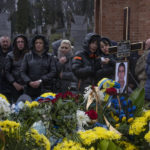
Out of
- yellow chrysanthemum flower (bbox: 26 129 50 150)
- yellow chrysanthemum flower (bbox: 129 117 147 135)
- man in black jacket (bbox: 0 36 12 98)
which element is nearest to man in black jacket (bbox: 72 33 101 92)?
man in black jacket (bbox: 0 36 12 98)

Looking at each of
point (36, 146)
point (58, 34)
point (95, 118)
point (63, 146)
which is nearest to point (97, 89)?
point (95, 118)

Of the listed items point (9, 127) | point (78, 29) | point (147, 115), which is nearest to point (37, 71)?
point (147, 115)

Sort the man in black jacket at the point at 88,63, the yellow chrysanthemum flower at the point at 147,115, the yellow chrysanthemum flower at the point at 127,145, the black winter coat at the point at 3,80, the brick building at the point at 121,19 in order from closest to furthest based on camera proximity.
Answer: the yellow chrysanthemum flower at the point at 127,145
the yellow chrysanthemum flower at the point at 147,115
the man in black jacket at the point at 88,63
the black winter coat at the point at 3,80
the brick building at the point at 121,19

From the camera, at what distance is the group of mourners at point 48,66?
479 cm

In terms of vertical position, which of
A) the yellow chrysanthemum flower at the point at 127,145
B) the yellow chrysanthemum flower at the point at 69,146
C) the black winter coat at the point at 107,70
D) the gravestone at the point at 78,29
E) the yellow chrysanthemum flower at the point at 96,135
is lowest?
the yellow chrysanthemum flower at the point at 127,145

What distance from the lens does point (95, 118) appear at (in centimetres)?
279

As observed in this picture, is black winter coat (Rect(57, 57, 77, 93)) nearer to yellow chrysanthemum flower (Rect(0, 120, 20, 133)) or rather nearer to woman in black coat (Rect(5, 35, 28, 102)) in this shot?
woman in black coat (Rect(5, 35, 28, 102))

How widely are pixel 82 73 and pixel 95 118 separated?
6.43 ft

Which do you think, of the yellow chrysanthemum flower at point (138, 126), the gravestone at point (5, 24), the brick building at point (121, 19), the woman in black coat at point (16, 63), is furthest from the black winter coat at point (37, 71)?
the brick building at point (121, 19)

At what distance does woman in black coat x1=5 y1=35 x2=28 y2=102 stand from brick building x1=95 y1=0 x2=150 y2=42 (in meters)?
3.33

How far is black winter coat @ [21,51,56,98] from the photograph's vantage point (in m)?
5.18

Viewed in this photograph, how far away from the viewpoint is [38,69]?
204 inches

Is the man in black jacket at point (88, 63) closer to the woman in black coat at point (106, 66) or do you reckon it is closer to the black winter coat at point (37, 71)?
the woman in black coat at point (106, 66)

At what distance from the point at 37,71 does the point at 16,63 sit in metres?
0.64
